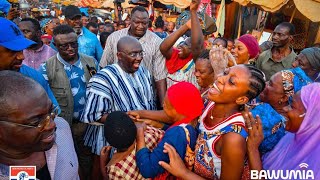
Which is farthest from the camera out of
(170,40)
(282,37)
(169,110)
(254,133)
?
(282,37)

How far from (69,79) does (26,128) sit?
1745 millimetres

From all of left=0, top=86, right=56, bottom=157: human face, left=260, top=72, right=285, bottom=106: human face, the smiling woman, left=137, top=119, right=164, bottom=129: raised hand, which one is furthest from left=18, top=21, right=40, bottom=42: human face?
left=260, top=72, right=285, bottom=106: human face

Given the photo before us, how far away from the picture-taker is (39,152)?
1567mm

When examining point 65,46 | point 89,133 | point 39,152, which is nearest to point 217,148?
point 39,152

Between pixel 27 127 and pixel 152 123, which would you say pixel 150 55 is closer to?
pixel 152 123

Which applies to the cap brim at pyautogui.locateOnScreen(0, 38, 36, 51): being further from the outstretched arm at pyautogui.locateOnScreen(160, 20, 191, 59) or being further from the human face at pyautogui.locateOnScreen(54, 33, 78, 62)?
the outstretched arm at pyautogui.locateOnScreen(160, 20, 191, 59)

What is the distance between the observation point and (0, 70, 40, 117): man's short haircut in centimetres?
129

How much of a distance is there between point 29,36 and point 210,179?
3.07m

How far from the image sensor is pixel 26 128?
52.6 inches

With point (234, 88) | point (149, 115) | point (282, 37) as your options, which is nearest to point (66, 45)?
point (149, 115)

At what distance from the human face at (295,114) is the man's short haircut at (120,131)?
1.04 m

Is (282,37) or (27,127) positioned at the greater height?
(27,127)

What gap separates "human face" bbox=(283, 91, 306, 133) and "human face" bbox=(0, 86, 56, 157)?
4.84 ft

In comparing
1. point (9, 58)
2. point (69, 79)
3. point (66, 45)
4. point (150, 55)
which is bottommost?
point (69, 79)
